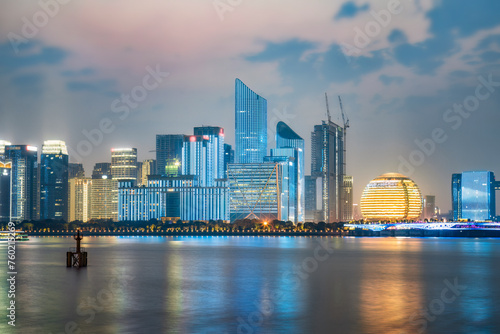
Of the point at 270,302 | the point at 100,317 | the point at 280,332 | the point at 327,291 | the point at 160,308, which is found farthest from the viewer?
the point at 327,291

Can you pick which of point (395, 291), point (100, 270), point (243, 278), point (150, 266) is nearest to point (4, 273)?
point (100, 270)

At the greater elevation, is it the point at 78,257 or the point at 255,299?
the point at 78,257

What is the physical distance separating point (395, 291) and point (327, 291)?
7.53 m

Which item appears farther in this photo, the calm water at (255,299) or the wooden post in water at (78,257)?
the wooden post in water at (78,257)

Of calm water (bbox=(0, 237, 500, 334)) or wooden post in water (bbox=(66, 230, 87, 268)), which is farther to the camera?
wooden post in water (bbox=(66, 230, 87, 268))

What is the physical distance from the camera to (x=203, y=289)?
74.8 metres

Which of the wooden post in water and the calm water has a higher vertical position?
the wooden post in water

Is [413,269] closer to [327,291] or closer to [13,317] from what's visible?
[327,291]

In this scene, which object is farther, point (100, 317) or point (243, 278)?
point (243, 278)

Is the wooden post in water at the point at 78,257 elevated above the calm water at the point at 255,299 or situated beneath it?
elevated above

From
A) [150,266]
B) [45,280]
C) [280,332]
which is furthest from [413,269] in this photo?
[280,332]

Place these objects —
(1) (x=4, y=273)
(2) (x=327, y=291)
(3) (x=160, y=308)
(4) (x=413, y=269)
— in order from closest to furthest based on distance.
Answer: (3) (x=160, y=308) < (2) (x=327, y=291) < (1) (x=4, y=273) < (4) (x=413, y=269)

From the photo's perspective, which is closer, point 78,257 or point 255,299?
point 255,299

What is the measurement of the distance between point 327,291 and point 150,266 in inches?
1682
